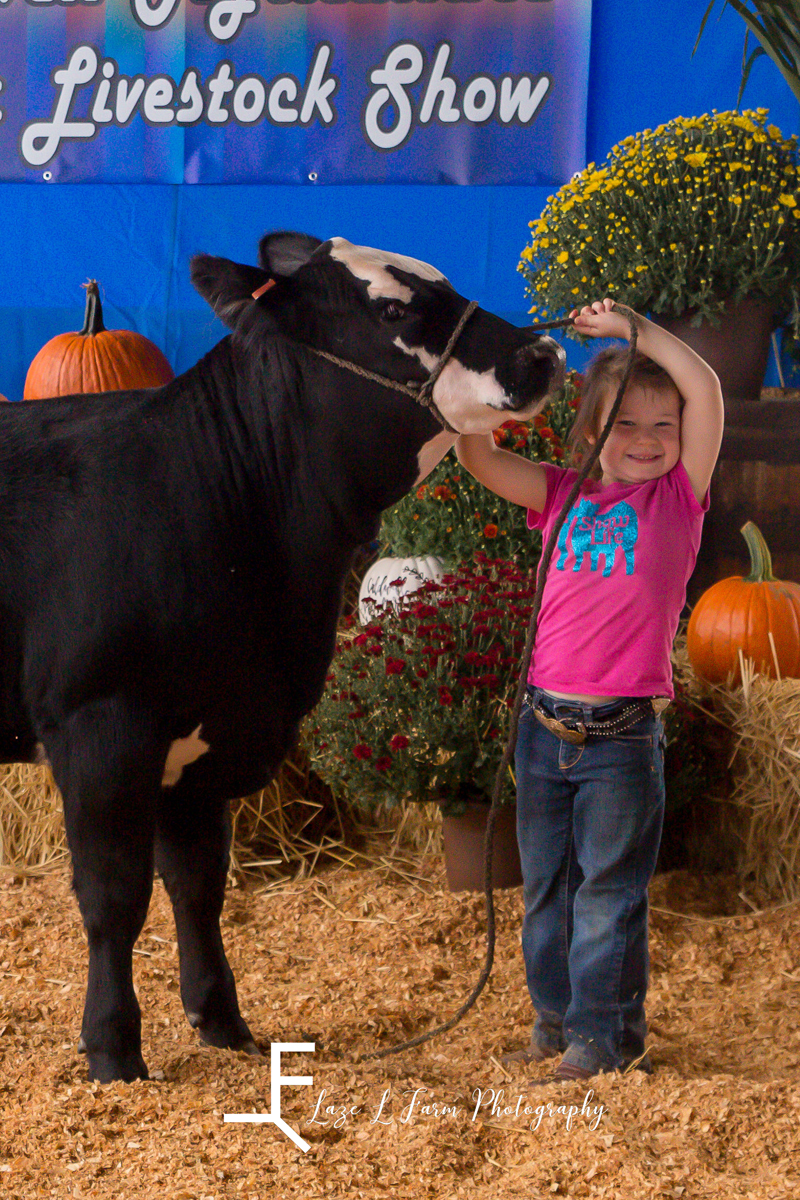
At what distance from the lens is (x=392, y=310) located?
1.87 m

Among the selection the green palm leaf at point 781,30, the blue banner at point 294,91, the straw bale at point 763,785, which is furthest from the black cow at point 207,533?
the blue banner at point 294,91

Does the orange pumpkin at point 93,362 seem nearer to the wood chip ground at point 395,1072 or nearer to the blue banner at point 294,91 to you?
the blue banner at point 294,91

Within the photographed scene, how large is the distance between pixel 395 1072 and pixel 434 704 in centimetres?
103

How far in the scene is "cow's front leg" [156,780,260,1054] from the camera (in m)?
2.17

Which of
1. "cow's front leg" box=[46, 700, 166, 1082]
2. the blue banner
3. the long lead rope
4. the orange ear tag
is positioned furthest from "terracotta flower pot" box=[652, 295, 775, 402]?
"cow's front leg" box=[46, 700, 166, 1082]

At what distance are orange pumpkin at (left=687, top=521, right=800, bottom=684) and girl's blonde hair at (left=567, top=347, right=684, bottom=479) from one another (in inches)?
50.7

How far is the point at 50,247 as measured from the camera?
4.77 metres

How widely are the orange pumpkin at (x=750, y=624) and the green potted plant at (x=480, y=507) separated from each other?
1.78 feet

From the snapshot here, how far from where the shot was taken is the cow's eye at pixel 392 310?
1870 mm

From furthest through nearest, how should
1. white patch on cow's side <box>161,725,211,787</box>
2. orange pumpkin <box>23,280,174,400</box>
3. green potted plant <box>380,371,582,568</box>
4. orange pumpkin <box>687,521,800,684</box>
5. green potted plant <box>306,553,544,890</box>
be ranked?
orange pumpkin <box>23,280,174,400</box> → green potted plant <box>380,371,582,568</box> → orange pumpkin <box>687,521,800,684</box> → green potted plant <box>306,553,544,890</box> → white patch on cow's side <box>161,725,211,787</box>

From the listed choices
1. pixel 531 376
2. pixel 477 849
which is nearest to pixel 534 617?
pixel 531 376

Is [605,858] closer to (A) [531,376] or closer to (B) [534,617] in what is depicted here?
(B) [534,617]

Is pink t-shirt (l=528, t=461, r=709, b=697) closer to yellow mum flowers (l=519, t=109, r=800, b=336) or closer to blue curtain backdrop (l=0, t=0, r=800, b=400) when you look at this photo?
yellow mum flowers (l=519, t=109, r=800, b=336)

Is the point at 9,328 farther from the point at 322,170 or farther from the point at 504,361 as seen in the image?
the point at 504,361
